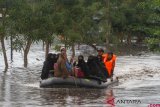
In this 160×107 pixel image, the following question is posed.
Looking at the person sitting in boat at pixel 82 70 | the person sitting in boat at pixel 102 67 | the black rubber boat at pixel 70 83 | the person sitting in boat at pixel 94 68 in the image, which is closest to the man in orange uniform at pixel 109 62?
the person sitting in boat at pixel 102 67

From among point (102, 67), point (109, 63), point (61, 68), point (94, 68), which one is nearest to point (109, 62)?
point (109, 63)

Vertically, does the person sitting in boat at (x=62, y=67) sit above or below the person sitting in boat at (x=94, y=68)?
above

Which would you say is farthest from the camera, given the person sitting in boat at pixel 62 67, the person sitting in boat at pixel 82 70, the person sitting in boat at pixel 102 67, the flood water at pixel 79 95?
the person sitting in boat at pixel 102 67

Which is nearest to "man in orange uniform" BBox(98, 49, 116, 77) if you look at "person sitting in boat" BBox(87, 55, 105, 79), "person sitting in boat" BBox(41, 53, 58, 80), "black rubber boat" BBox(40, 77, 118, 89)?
"person sitting in boat" BBox(87, 55, 105, 79)

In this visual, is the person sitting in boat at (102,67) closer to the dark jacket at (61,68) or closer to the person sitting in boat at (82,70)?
the person sitting in boat at (82,70)

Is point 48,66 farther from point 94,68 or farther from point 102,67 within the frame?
point 102,67

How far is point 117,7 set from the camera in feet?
245

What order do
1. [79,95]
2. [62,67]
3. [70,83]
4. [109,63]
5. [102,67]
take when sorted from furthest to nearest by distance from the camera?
[109,63]
[102,67]
[70,83]
[62,67]
[79,95]

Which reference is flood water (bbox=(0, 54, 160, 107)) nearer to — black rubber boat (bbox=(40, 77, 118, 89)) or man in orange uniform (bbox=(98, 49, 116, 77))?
black rubber boat (bbox=(40, 77, 118, 89))

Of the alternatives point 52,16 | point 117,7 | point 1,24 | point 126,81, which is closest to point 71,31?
point 52,16

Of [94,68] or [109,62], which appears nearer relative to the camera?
[94,68]

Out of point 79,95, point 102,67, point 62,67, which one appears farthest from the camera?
point 102,67

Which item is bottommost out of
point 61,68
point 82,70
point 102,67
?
point 102,67

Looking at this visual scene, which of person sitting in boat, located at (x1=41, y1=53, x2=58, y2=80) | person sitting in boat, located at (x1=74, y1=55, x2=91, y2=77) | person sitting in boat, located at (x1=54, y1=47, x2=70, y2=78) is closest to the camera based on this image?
person sitting in boat, located at (x1=54, y1=47, x2=70, y2=78)
